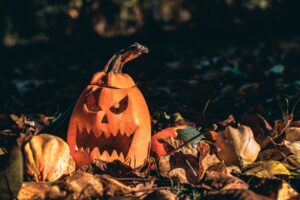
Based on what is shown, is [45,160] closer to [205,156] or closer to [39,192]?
[39,192]

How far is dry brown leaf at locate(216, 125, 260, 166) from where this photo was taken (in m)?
2.00

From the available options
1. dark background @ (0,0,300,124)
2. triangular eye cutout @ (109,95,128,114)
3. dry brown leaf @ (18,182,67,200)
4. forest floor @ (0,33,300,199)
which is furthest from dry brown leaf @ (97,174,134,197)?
dark background @ (0,0,300,124)

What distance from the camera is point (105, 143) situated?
2.14 meters

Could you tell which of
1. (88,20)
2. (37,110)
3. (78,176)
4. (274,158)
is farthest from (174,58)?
(78,176)

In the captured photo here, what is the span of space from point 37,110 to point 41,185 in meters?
1.91

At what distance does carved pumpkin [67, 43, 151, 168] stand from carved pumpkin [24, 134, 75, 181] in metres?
0.16

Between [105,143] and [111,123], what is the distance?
0.15 m

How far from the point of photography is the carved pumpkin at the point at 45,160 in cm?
185

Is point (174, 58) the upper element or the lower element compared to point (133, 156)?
lower

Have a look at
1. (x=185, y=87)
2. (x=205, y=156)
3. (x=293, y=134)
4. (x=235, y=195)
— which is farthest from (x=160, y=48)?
(x=235, y=195)

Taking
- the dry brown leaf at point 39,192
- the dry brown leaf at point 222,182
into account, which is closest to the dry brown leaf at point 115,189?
the dry brown leaf at point 39,192

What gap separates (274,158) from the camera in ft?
6.75

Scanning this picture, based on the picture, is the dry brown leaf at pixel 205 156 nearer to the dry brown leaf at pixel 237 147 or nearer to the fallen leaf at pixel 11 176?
the dry brown leaf at pixel 237 147

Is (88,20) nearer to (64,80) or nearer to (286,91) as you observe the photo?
(64,80)
